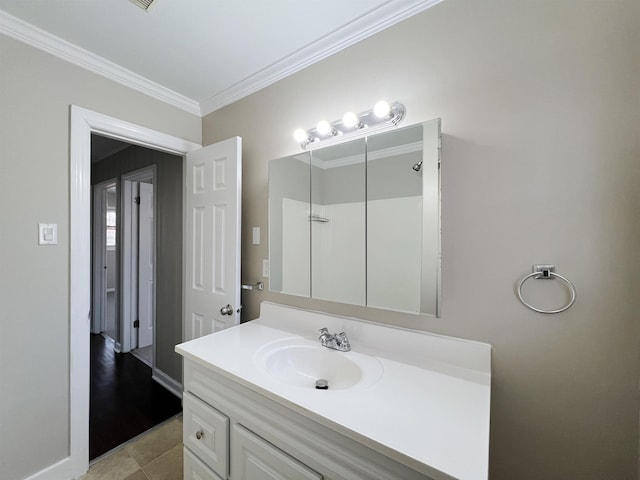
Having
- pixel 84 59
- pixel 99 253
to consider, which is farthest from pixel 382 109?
pixel 99 253

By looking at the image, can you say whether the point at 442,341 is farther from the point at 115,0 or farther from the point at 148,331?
the point at 148,331

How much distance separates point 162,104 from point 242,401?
1949 millimetres

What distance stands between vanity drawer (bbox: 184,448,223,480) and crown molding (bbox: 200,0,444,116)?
1974 mm

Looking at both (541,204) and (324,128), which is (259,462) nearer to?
(541,204)

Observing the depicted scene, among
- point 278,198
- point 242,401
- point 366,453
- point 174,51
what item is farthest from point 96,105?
point 366,453

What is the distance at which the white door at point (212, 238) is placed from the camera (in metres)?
1.61

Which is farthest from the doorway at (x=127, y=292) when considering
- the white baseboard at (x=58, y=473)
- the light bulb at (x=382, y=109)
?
the light bulb at (x=382, y=109)

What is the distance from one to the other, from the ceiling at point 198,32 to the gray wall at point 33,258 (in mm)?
142

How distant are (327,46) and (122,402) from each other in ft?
9.62

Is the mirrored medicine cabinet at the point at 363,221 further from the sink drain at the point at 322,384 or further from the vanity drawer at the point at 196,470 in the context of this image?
the vanity drawer at the point at 196,470

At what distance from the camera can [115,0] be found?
44.0 inches

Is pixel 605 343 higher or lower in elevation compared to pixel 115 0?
lower

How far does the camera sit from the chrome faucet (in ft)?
3.81

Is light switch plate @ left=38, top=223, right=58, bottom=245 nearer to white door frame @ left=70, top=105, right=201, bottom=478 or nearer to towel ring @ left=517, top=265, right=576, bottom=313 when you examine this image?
white door frame @ left=70, top=105, right=201, bottom=478
